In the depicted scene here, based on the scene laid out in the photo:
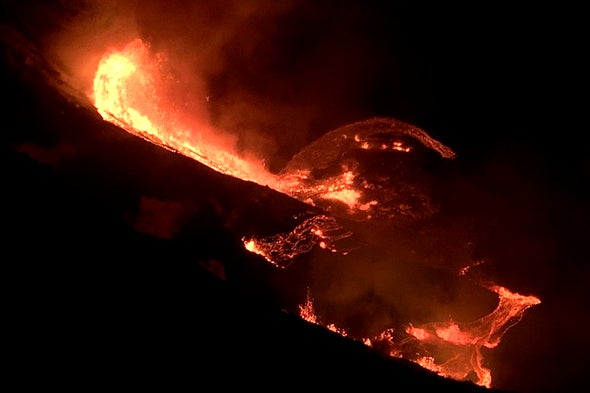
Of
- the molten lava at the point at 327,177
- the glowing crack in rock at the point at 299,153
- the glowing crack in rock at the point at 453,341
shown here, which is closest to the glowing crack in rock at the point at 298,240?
the molten lava at the point at 327,177

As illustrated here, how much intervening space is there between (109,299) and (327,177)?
6738 millimetres

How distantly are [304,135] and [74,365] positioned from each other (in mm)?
8538

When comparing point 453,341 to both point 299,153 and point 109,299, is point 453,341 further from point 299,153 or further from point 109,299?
point 109,299

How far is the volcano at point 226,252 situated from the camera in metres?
3.26

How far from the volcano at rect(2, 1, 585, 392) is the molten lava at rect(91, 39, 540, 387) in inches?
1.6

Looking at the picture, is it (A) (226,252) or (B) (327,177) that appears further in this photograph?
(B) (327,177)

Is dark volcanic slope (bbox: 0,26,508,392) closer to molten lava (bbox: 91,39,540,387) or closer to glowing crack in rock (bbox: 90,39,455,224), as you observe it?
molten lava (bbox: 91,39,540,387)

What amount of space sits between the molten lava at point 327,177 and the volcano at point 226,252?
1.6 inches

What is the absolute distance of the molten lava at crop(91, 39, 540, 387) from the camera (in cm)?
670

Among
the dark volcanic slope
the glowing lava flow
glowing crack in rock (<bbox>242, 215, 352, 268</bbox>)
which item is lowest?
the dark volcanic slope

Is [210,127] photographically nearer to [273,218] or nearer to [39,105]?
[273,218]

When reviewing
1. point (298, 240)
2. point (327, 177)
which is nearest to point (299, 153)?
point (327, 177)

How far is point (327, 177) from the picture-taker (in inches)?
383

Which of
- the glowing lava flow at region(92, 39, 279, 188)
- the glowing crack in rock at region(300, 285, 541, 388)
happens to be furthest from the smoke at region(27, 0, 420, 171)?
the glowing crack in rock at region(300, 285, 541, 388)
